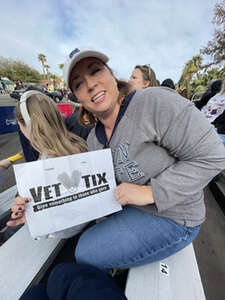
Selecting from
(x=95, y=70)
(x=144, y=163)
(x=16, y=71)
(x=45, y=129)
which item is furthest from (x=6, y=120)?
(x=16, y=71)

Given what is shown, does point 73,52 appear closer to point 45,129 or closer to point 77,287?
point 45,129

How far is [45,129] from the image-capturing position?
106cm

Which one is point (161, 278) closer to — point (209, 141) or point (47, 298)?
point (47, 298)

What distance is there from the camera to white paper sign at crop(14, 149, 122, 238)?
2.60 feet

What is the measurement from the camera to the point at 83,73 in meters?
0.79

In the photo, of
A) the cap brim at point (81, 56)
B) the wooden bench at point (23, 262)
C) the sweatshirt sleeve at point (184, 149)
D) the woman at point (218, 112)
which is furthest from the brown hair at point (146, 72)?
the wooden bench at point (23, 262)

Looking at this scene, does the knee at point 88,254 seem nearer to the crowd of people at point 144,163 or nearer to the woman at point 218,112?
the crowd of people at point 144,163

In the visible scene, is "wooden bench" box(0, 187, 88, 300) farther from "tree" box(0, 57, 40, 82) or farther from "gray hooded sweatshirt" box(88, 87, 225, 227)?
"tree" box(0, 57, 40, 82)

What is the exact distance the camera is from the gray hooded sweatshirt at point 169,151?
640 millimetres

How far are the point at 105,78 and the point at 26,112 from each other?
699 millimetres

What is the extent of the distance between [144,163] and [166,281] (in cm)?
79

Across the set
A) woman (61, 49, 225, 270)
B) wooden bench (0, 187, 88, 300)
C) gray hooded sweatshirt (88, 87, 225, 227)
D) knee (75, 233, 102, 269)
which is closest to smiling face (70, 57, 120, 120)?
woman (61, 49, 225, 270)

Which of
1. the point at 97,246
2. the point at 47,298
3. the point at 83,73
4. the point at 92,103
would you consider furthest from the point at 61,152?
the point at 47,298

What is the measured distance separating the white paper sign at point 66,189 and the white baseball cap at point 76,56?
1.57 ft
